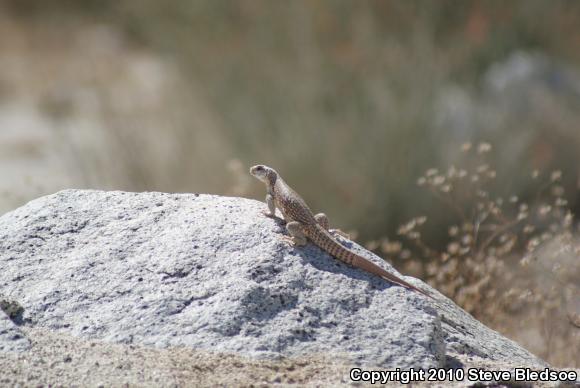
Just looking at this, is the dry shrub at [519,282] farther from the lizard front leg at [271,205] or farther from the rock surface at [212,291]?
the lizard front leg at [271,205]

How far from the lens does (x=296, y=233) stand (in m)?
3.65

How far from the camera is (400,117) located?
8031 millimetres

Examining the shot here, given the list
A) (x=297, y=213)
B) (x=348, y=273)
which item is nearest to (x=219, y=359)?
(x=348, y=273)

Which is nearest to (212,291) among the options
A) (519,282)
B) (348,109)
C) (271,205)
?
(271,205)

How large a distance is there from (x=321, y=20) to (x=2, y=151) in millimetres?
6176

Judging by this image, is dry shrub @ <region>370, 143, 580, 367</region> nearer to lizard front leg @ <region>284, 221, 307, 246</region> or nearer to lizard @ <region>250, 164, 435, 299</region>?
lizard @ <region>250, 164, 435, 299</region>

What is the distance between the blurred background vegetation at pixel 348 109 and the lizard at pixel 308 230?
1450 millimetres

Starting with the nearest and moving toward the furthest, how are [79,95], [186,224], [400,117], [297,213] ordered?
[186,224]
[297,213]
[400,117]
[79,95]

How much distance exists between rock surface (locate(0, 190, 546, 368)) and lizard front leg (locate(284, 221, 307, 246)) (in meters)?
0.04

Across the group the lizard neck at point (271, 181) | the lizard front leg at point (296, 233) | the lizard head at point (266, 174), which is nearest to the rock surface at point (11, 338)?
the lizard front leg at point (296, 233)

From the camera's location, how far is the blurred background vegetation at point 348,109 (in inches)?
311

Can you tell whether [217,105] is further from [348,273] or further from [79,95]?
[348,273]

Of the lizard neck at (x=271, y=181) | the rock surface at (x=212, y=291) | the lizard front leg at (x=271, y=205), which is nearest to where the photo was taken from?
the rock surface at (x=212, y=291)

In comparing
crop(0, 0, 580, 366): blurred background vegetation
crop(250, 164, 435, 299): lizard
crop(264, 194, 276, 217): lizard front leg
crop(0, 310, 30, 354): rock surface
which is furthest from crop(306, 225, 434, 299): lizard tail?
crop(0, 0, 580, 366): blurred background vegetation
